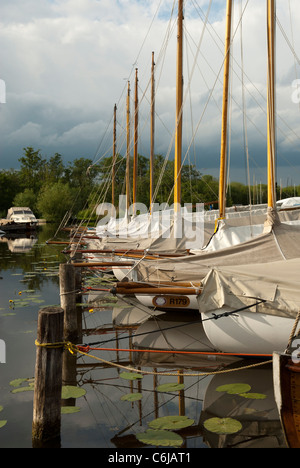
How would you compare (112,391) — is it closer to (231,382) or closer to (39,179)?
(231,382)

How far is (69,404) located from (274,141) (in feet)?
24.2

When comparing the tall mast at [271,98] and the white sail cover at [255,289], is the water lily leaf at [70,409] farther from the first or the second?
the tall mast at [271,98]

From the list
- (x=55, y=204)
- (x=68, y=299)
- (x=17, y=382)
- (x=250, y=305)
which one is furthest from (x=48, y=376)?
(x=55, y=204)

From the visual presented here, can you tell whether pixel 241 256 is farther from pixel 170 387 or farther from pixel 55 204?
pixel 55 204

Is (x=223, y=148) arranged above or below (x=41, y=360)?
above

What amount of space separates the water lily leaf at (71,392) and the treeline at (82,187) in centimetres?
3239

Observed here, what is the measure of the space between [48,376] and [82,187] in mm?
35786

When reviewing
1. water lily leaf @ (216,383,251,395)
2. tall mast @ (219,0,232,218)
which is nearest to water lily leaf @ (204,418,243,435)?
water lily leaf @ (216,383,251,395)

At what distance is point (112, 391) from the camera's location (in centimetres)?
640

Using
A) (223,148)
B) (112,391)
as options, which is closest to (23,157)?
(223,148)

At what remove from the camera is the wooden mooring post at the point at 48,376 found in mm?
4805

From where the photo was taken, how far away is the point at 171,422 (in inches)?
207

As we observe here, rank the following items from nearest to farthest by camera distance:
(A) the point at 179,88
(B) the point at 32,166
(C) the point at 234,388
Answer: (C) the point at 234,388 < (A) the point at 179,88 < (B) the point at 32,166

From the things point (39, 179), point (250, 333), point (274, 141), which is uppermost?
point (39, 179)
